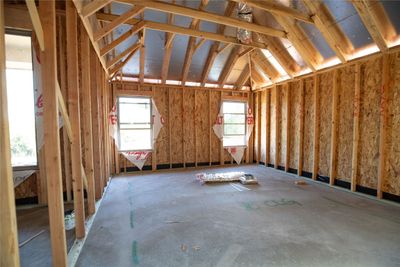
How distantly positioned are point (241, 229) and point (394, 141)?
11.0ft

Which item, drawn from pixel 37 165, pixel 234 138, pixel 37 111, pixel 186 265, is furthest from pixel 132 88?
pixel 186 265

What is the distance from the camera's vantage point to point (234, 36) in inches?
212

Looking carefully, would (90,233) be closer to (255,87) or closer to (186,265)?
(186,265)

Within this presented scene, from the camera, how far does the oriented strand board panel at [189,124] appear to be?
21.8 ft

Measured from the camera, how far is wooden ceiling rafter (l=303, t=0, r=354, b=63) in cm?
382

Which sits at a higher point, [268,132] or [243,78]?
[243,78]

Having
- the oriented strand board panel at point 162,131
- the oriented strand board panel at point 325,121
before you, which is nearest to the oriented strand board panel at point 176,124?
the oriented strand board panel at point 162,131

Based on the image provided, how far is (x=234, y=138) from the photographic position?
7406mm

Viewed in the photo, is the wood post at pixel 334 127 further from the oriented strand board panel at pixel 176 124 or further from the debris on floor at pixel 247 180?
the oriented strand board panel at pixel 176 124

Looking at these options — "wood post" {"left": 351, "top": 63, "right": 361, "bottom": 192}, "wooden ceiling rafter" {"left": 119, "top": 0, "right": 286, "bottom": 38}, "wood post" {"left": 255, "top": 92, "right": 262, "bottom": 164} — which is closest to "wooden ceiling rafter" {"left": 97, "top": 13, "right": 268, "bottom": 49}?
"wooden ceiling rafter" {"left": 119, "top": 0, "right": 286, "bottom": 38}

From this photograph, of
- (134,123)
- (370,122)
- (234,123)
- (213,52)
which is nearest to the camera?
(370,122)

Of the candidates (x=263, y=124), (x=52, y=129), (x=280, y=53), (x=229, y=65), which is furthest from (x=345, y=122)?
(x=52, y=129)

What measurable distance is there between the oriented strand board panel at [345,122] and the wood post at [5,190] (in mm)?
5445

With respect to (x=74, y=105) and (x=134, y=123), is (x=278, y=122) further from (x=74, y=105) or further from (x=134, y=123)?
(x=74, y=105)
